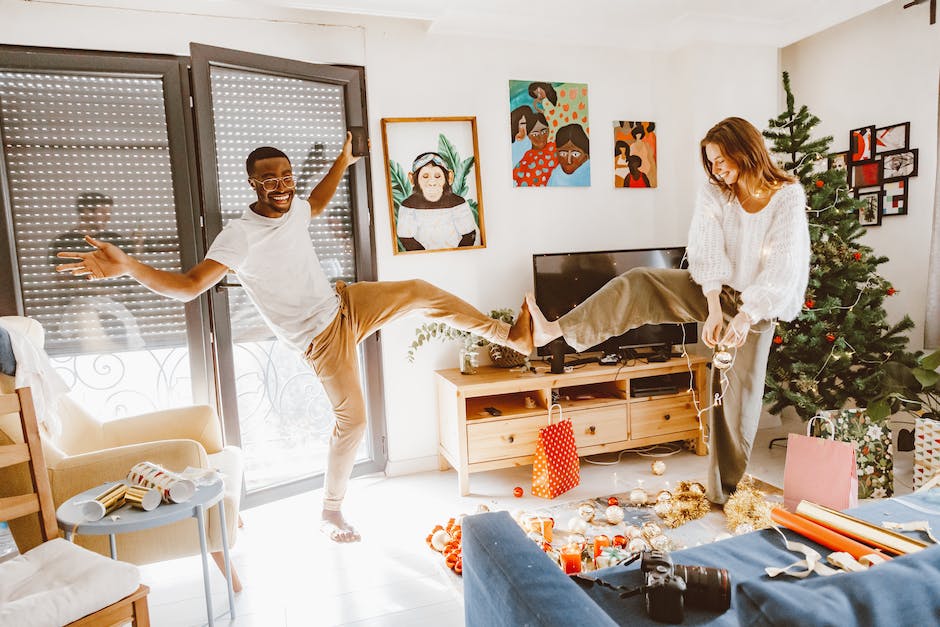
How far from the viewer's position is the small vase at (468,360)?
10.9ft

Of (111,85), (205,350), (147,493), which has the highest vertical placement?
(111,85)

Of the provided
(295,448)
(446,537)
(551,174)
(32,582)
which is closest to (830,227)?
(551,174)

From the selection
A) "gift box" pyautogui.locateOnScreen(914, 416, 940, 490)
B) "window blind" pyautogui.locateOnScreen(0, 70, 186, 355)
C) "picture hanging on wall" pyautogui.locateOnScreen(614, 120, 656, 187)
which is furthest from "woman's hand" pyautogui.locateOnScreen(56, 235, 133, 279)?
"gift box" pyautogui.locateOnScreen(914, 416, 940, 490)

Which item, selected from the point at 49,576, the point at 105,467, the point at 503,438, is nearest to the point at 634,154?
the point at 503,438

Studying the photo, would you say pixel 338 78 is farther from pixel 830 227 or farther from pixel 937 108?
pixel 937 108

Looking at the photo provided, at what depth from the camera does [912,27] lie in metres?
3.33

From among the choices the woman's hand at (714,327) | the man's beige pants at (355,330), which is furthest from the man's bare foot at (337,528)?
the woman's hand at (714,327)

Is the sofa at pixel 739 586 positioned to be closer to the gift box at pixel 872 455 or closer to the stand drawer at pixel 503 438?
the gift box at pixel 872 455

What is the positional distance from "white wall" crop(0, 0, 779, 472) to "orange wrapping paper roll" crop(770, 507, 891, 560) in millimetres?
2260

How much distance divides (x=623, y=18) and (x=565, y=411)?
7.90ft

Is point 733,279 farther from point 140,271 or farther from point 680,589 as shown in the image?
point 140,271

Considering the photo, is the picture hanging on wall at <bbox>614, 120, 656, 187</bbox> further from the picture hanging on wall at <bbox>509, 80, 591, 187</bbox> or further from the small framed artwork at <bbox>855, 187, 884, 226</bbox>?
the small framed artwork at <bbox>855, 187, 884, 226</bbox>

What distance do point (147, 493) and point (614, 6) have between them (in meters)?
3.34

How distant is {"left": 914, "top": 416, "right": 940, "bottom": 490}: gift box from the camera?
105 inches
